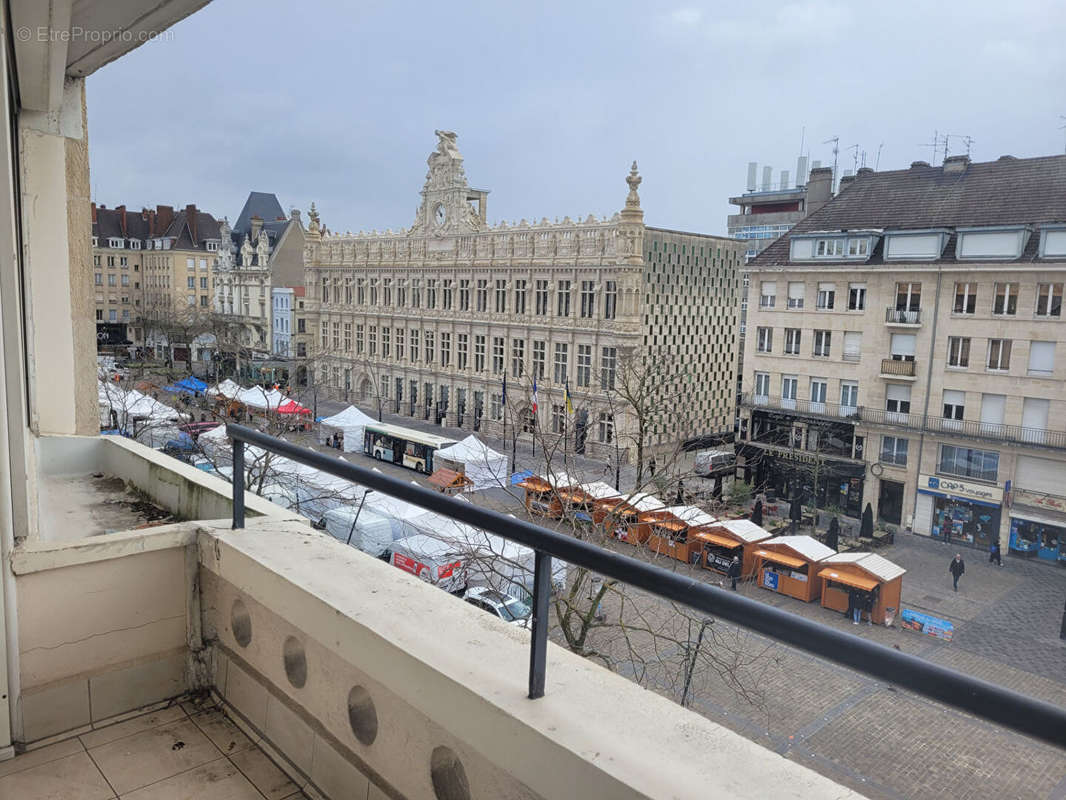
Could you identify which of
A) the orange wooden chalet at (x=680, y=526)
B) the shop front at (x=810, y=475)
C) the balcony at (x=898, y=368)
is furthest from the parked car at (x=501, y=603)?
the balcony at (x=898, y=368)

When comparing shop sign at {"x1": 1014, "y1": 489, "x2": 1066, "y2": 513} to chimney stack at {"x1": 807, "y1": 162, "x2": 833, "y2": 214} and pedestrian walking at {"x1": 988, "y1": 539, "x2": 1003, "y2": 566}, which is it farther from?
chimney stack at {"x1": 807, "y1": 162, "x2": 833, "y2": 214}

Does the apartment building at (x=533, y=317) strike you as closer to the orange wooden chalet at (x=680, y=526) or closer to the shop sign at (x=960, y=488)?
the shop sign at (x=960, y=488)

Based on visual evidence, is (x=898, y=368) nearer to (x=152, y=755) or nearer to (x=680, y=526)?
(x=680, y=526)

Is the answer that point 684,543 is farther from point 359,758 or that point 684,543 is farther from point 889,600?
point 359,758

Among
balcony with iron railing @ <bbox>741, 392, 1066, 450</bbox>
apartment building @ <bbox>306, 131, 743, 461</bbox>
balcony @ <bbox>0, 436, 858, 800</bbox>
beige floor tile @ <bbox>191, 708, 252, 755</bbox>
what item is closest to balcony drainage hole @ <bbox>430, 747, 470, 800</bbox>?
balcony @ <bbox>0, 436, 858, 800</bbox>

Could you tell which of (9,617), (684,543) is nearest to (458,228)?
(684,543)

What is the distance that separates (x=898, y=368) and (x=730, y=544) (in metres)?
12.3

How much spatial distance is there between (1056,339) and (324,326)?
42545 millimetres

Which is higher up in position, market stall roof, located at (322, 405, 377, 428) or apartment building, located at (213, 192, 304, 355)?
apartment building, located at (213, 192, 304, 355)

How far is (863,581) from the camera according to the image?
56.7 ft

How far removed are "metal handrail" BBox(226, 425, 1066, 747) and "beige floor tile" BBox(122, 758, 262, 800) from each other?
1138 millimetres

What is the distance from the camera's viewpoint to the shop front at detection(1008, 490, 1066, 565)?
78.9ft

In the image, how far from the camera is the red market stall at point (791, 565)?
18234 millimetres

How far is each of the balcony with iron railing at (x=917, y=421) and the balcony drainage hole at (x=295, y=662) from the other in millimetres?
27074
